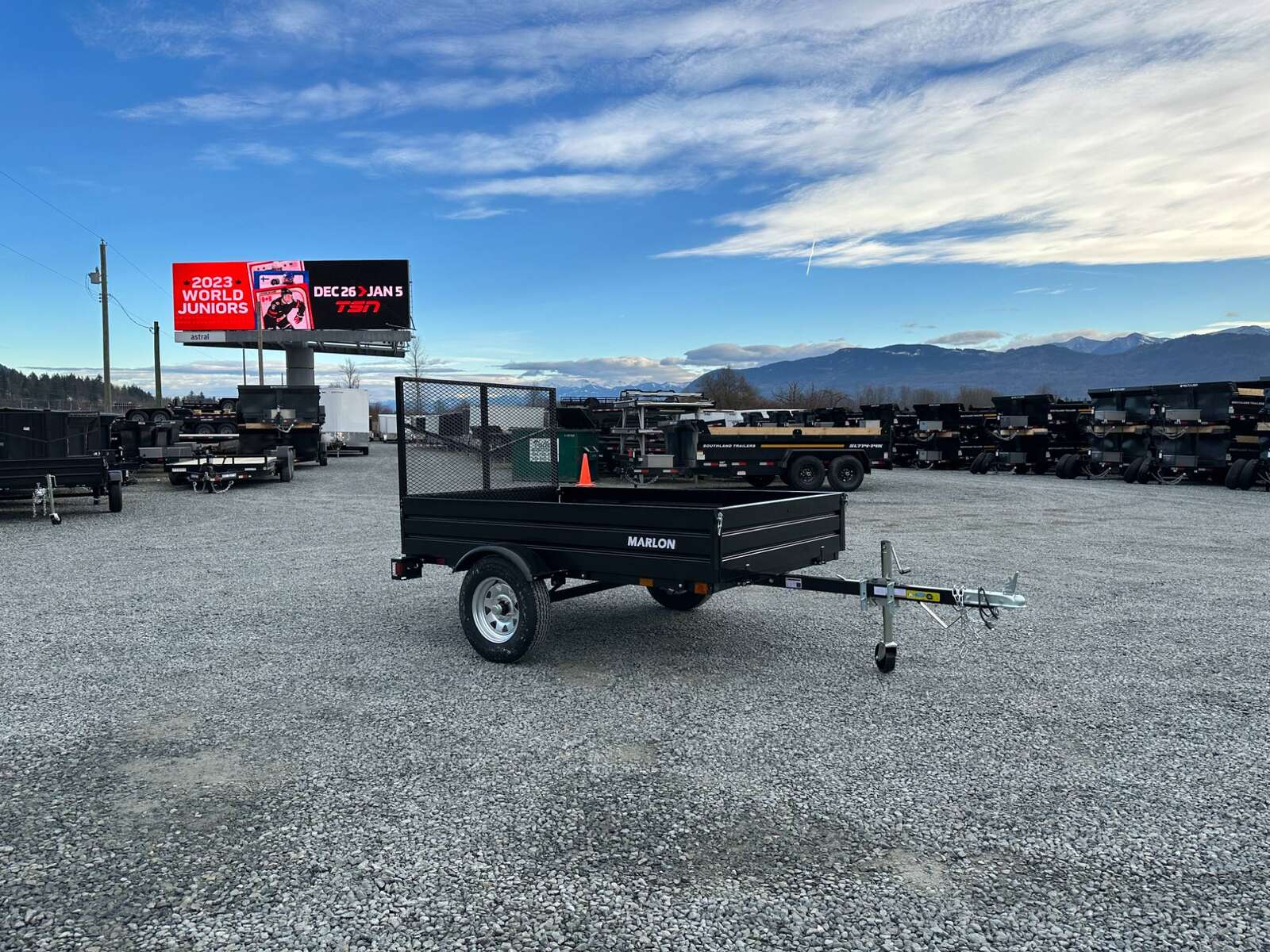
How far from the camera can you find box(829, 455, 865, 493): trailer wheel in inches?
782

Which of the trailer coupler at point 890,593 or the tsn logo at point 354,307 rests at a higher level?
the tsn logo at point 354,307

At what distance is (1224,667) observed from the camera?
573 cm

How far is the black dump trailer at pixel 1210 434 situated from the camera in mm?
20969

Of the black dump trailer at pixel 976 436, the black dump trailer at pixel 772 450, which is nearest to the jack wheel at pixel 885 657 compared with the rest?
Result: the black dump trailer at pixel 772 450

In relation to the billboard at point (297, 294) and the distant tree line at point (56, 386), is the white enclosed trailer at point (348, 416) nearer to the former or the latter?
the billboard at point (297, 294)

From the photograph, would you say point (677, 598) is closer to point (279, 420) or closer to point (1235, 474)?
point (1235, 474)

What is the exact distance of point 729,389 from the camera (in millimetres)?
72938

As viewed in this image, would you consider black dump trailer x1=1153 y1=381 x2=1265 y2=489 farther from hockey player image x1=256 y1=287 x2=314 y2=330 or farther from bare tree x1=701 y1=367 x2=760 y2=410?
hockey player image x1=256 y1=287 x2=314 y2=330

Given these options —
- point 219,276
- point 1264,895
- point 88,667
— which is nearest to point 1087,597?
point 1264,895

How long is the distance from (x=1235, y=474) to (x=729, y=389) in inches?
2103

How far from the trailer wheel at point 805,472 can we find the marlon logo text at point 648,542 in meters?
14.7

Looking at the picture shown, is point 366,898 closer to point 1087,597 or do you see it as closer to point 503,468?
point 503,468

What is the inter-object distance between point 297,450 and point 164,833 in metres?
25.6

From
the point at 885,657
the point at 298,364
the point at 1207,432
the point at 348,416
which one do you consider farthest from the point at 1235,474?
the point at 298,364
